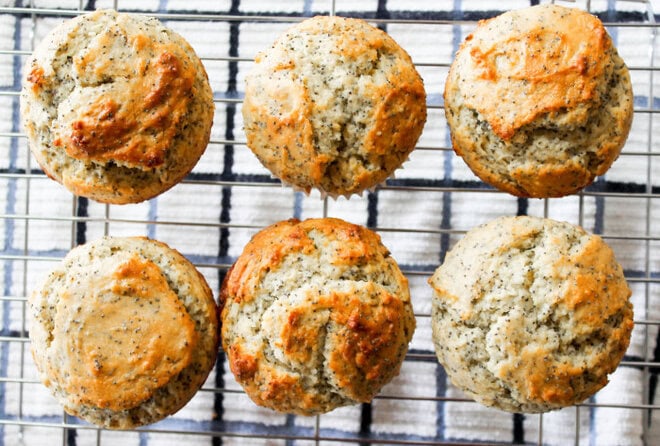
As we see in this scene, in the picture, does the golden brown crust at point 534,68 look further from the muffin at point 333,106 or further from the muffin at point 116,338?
the muffin at point 116,338

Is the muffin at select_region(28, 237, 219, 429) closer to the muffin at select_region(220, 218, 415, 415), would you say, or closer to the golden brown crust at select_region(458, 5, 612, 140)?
the muffin at select_region(220, 218, 415, 415)

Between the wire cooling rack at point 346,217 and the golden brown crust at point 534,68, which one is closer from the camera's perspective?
the golden brown crust at point 534,68

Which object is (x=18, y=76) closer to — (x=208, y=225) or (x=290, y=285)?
(x=208, y=225)

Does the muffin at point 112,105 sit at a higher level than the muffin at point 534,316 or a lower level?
higher

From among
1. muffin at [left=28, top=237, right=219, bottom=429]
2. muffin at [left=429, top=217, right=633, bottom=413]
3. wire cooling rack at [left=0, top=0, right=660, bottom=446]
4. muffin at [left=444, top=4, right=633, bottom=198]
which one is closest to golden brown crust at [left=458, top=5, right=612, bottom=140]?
muffin at [left=444, top=4, right=633, bottom=198]

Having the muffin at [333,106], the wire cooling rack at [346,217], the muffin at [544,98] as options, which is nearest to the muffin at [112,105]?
the muffin at [333,106]
